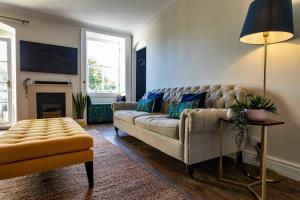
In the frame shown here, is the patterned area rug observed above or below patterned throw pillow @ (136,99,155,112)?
below

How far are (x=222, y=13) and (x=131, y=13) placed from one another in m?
2.17

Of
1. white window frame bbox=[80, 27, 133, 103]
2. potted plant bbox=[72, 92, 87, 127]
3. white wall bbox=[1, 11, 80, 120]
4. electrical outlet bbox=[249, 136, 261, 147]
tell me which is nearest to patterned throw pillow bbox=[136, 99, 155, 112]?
electrical outlet bbox=[249, 136, 261, 147]

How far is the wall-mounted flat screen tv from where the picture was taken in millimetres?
3932

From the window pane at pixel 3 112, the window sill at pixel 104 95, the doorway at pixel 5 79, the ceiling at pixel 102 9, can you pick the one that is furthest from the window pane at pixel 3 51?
the window sill at pixel 104 95

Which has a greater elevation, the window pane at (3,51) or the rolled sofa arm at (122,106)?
the window pane at (3,51)

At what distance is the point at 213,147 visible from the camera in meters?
1.82

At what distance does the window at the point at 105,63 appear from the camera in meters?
5.02

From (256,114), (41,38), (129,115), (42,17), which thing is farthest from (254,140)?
(42,17)

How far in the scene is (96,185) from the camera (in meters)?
1.56

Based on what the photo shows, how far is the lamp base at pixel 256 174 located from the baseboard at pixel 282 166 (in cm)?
6

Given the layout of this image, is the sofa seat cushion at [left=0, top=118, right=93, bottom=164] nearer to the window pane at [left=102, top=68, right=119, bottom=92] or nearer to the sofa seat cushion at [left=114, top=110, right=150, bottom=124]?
the sofa seat cushion at [left=114, top=110, right=150, bottom=124]

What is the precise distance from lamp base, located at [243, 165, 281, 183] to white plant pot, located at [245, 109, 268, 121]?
0.69m

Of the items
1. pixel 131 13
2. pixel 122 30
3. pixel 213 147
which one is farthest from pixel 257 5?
pixel 122 30

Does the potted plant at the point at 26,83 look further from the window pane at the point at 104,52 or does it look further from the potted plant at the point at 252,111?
the potted plant at the point at 252,111
